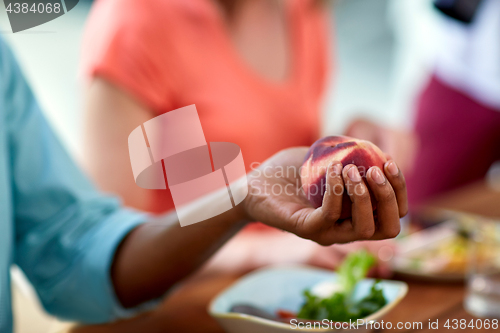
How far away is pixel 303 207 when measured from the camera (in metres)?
0.24

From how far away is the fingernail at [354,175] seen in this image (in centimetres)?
22

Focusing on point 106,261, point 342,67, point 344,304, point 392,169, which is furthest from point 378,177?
point 342,67

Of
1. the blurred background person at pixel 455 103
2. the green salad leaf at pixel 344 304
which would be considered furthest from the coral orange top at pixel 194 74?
the blurred background person at pixel 455 103

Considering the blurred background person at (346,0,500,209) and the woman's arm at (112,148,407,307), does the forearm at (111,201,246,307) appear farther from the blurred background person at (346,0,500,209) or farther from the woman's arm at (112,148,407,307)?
the blurred background person at (346,0,500,209)

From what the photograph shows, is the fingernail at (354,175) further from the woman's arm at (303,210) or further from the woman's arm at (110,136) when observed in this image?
the woman's arm at (110,136)

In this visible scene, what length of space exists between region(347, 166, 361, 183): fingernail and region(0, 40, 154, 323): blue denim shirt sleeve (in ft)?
0.87

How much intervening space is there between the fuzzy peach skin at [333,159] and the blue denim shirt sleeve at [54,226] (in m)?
0.24

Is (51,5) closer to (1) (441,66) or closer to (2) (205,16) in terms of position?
(2) (205,16)

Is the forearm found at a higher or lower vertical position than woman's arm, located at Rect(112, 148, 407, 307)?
lower

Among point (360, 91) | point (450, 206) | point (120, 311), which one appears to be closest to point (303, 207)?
point (120, 311)

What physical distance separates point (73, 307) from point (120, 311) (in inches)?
1.9

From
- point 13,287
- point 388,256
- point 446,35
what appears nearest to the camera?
point 13,287

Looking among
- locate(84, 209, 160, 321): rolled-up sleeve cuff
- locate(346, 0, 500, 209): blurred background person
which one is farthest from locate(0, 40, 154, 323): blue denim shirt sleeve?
locate(346, 0, 500, 209): blurred background person

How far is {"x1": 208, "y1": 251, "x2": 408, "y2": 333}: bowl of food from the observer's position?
327 mm
